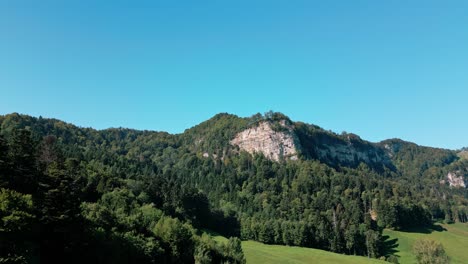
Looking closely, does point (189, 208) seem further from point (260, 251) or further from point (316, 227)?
point (316, 227)

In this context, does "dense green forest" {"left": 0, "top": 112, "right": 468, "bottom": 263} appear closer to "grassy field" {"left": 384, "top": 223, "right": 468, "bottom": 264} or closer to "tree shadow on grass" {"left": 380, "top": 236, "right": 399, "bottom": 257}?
"tree shadow on grass" {"left": 380, "top": 236, "right": 399, "bottom": 257}

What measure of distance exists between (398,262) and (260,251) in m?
40.7

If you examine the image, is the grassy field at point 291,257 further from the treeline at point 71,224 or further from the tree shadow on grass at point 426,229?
the tree shadow on grass at point 426,229

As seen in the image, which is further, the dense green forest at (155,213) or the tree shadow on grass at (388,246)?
the tree shadow on grass at (388,246)

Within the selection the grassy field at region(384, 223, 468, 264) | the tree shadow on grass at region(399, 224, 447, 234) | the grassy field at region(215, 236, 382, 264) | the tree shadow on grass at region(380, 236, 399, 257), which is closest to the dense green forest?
the tree shadow on grass at region(380, 236, 399, 257)

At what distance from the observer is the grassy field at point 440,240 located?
112312 millimetres

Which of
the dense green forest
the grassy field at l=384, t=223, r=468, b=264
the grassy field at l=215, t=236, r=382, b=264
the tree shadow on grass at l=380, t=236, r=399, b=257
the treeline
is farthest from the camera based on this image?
the tree shadow on grass at l=380, t=236, r=399, b=257

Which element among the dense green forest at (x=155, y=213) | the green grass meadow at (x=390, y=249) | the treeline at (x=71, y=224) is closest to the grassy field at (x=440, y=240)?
the green grass meadow at (x=390, y=249)

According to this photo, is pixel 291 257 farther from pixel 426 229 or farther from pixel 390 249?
pixel 426 229

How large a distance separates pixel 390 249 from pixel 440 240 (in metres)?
25.6

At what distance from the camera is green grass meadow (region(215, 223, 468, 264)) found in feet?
297


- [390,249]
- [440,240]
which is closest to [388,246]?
[390,249]

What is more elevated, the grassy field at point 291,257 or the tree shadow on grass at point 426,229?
the tree shadow on grass at point 426,229

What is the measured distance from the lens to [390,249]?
122500mm
